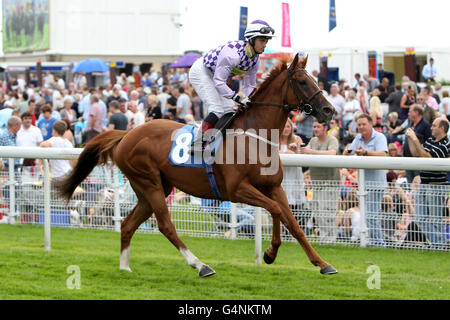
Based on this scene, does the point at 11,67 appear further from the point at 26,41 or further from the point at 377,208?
the point at 377,208

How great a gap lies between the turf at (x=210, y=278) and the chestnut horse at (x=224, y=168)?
24 centimetres

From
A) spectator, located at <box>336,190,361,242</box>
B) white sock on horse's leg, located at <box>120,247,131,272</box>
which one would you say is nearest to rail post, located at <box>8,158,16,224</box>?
white sock on horse's leg, located at <box>120,247,131,272</box>

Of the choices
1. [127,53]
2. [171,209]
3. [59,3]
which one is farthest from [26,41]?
[171,209]

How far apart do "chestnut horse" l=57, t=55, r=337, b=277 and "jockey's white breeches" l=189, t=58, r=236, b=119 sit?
0.52 ft

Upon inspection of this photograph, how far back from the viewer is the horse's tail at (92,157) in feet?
23.8

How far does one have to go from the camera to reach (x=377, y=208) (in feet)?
26.2

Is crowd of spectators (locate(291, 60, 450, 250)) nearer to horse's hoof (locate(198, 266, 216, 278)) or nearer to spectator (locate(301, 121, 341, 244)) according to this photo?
spectator (locate(301, 121, 341, 244))

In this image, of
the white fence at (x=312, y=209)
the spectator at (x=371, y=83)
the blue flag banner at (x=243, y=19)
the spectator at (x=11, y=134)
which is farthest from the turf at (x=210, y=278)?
the spectator at (x=371, y=83)

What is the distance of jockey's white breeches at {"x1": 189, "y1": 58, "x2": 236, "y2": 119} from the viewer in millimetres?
6480

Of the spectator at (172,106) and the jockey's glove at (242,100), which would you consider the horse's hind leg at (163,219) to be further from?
the spectator at (172,106)

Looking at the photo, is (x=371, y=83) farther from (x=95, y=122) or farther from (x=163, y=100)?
(x=95, y=122)

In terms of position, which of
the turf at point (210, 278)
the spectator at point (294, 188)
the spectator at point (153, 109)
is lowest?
the turf at point (210, 278)

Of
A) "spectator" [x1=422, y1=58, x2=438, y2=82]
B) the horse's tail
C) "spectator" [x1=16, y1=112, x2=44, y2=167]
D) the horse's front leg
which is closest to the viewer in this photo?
the horse's front leg
